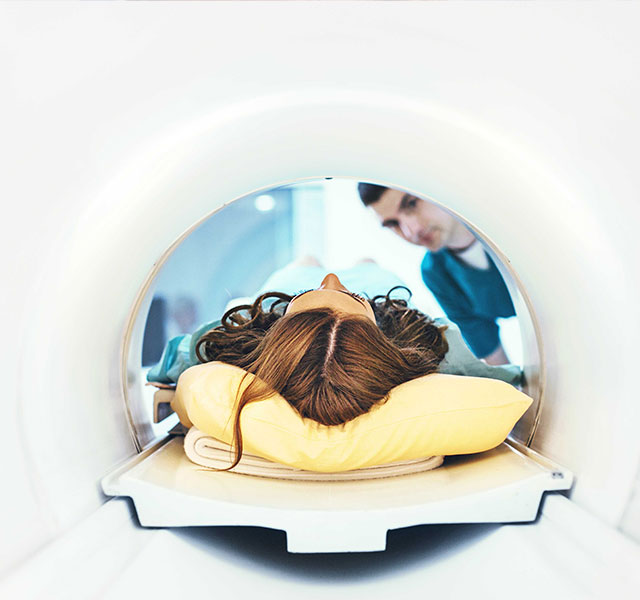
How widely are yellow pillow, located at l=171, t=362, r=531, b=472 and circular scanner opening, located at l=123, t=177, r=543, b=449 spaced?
0.17 metres

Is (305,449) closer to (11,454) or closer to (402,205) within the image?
(11,454)

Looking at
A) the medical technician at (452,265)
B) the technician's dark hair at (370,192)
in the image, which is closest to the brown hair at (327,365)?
the medical technician at (452,265)

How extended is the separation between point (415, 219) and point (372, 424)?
1.12m

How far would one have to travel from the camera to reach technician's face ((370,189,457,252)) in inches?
74.0

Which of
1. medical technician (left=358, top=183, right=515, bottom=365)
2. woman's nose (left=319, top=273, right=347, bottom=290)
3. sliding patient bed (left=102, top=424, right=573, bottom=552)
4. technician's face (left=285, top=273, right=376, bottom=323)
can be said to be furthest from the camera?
medical technician (left=358, top=183, right=515, bottom=365)

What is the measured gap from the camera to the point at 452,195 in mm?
947

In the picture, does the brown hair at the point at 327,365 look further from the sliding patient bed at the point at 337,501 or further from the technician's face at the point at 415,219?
the technician's face at the point at 415,219

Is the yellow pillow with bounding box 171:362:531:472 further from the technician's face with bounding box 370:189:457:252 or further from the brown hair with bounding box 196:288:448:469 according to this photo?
the technician's face with bounding box 370:189:457:252

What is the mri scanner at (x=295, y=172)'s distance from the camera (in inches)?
26.9

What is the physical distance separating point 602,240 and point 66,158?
0.72 meters

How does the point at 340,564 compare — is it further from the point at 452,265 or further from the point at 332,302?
the point at 452,265

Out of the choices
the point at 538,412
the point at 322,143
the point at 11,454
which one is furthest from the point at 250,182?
the point at 538,412

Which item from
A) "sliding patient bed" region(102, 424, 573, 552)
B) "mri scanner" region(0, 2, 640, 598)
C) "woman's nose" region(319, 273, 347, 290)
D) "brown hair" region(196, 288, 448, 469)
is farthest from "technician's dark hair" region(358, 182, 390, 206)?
"sliding patient bed" region(102, 424, 573, 552)

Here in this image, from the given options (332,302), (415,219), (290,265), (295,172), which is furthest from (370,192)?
(295,172)
